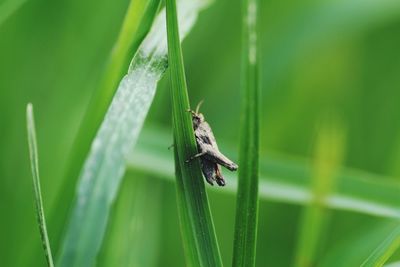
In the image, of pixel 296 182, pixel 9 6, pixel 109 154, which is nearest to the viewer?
pixel 109 154

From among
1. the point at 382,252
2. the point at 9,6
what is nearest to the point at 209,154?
the point at 382,252

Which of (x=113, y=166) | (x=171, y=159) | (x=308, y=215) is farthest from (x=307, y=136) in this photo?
(x=113, y=166)

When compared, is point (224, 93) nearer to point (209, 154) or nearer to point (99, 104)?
point (209, 154)

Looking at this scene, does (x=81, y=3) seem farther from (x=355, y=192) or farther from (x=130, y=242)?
(x=355, y=192)

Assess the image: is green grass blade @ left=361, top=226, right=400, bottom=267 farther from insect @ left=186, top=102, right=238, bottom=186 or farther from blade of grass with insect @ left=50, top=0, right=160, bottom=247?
blade of grass with insect @ left=50, top=0, right=160, bottom=247

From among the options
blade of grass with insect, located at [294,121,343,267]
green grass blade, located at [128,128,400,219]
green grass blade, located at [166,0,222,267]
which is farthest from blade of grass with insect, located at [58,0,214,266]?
green grass blade, located at [128,128,400,219]

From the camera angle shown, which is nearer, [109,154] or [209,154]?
[109,154]
